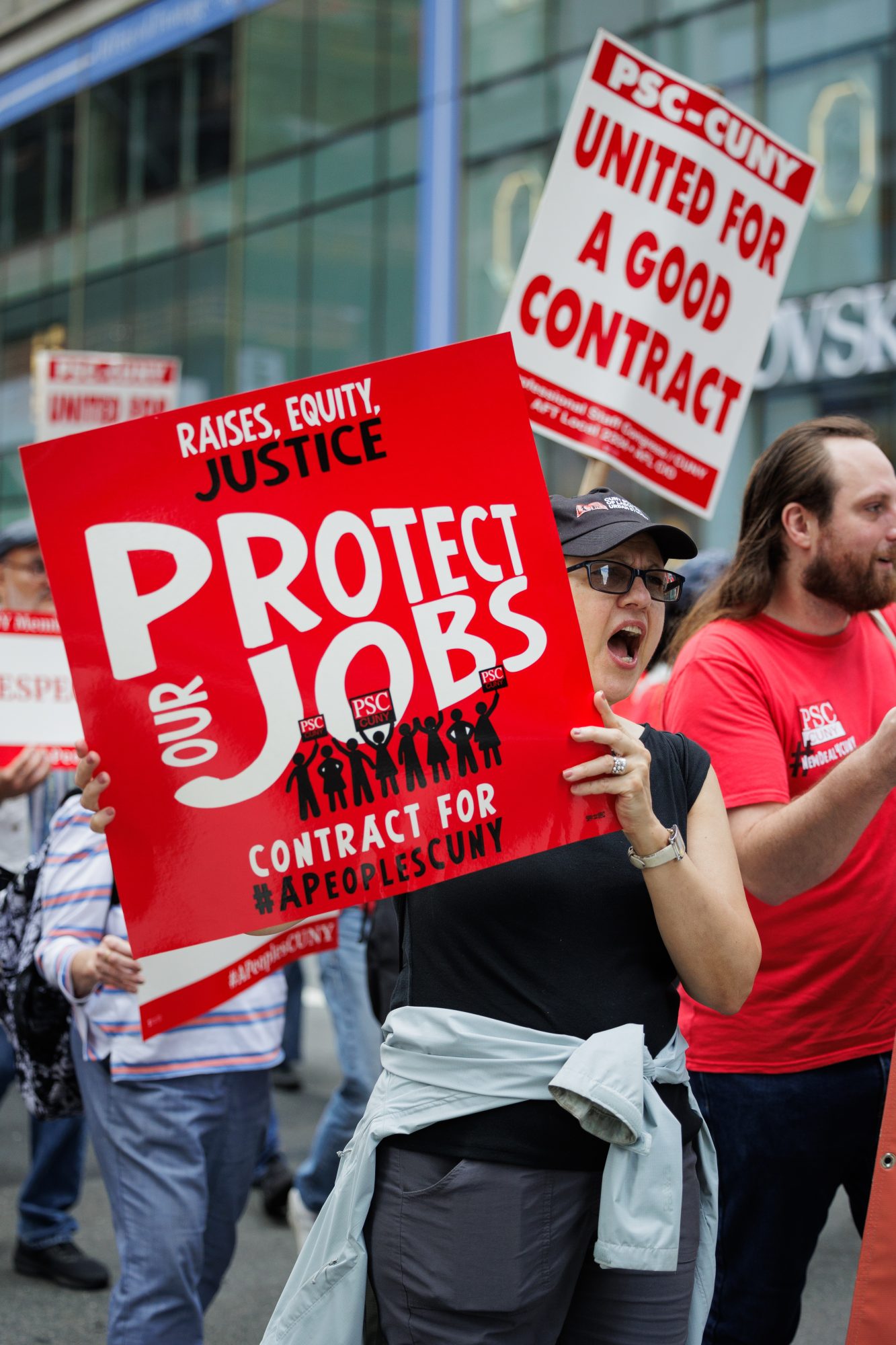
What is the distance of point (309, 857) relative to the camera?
2.26 m

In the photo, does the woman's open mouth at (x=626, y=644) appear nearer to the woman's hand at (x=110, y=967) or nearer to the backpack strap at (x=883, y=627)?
the backpack strap at (x=883, y=627)

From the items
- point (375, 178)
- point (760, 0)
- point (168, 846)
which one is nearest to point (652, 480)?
point (168, 846)

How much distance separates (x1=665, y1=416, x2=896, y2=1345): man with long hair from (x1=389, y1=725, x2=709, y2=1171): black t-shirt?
52 centimetres

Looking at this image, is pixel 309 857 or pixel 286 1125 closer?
pixel 309 857

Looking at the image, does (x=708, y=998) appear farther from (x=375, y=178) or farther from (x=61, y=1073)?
(x=375, y=178)

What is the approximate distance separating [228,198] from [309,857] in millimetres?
22987

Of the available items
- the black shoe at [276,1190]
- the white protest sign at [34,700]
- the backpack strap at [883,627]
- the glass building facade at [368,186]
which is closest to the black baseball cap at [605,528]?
the backpack strap at [883,627]

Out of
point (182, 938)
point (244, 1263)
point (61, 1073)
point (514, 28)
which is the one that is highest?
point (514, 28)

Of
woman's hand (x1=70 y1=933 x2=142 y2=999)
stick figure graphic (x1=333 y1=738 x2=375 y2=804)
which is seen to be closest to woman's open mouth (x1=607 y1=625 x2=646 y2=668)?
stick figure graphic (x1=333 y1=738 x2=375 y2=804)

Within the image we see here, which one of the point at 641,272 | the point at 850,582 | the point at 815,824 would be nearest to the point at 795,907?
the point at 815,824

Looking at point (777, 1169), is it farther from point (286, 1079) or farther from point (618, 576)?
point (286, 1079)

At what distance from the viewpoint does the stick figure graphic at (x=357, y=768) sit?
88.7 inches

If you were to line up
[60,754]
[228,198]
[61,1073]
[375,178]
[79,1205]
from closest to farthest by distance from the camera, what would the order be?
[61,1073] < [60,754] < [79,1205] < [375,178] < [228,198]

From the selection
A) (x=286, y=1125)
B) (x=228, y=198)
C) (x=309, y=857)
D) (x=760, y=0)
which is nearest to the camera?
(x=309, y=857)
